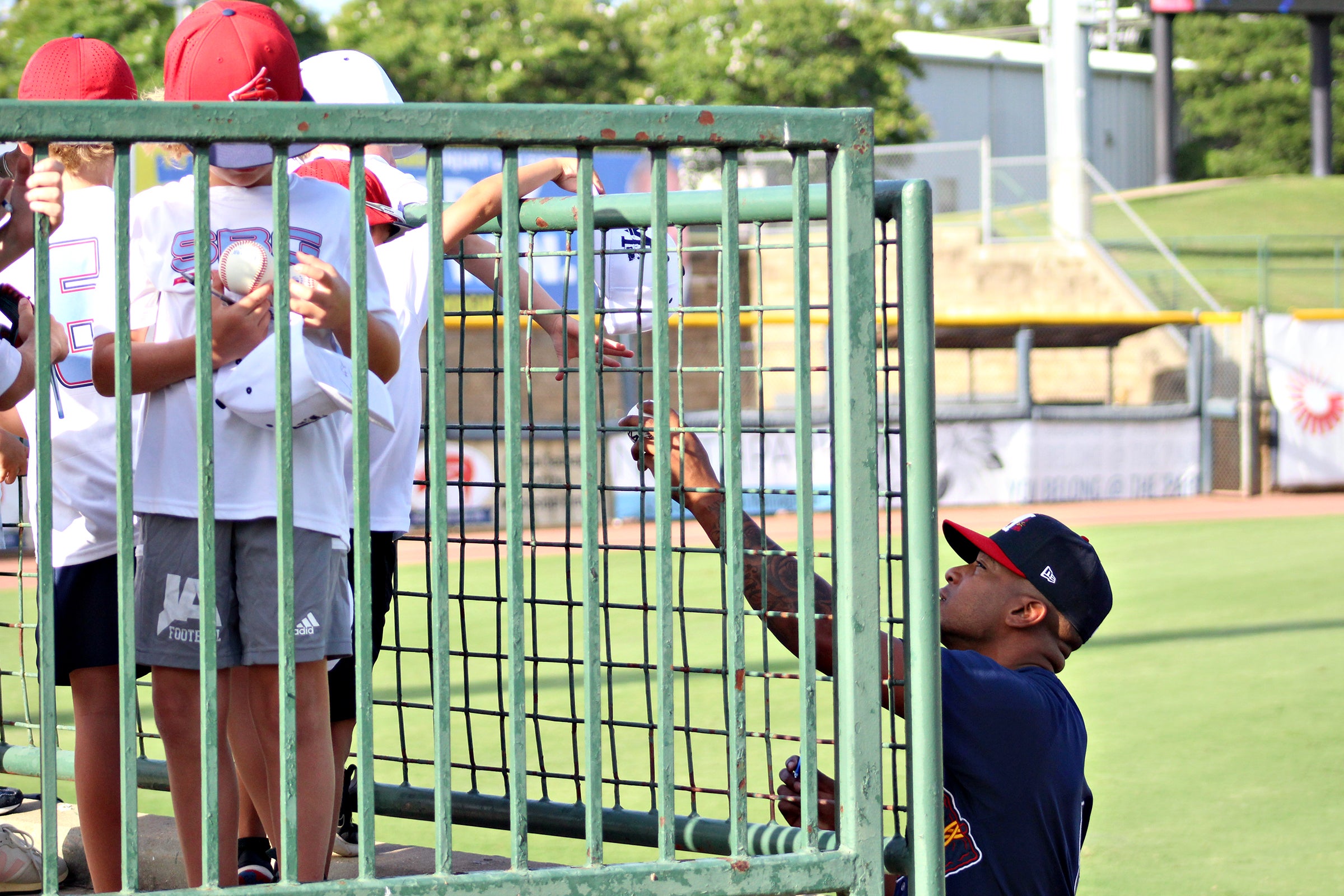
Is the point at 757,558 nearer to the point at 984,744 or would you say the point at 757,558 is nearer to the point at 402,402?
the point at 984,744

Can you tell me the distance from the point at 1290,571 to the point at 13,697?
24.4ft

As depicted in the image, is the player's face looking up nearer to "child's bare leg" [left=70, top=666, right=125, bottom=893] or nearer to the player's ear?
the player's ear

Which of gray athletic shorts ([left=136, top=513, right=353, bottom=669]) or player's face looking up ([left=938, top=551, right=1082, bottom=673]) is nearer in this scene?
gray athletic shorts ([left=136, top=513, right=353, bottom=669])

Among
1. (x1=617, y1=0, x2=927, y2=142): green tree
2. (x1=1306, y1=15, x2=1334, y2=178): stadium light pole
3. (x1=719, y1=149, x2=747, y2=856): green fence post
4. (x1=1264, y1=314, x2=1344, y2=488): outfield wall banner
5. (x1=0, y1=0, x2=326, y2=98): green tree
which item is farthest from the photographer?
(x1=1306, y1=15, x2=1334, y2=178): stadium light pole

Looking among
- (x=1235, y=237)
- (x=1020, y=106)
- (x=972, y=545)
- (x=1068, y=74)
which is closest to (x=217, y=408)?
(x=972, y=545)

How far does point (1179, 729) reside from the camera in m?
4.96

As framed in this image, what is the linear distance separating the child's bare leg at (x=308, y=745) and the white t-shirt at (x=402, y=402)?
566 mm

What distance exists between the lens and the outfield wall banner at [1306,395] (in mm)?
14734

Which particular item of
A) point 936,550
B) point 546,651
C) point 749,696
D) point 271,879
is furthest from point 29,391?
point 546,651

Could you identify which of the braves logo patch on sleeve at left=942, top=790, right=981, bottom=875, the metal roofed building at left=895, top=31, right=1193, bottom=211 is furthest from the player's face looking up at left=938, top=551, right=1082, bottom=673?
the metal roofed building at left=895, top=31, right=1193, bottom=211

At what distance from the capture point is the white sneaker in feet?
9.57

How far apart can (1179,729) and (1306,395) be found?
11.1m

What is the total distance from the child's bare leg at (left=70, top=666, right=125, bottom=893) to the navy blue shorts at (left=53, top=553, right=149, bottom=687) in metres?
0.03

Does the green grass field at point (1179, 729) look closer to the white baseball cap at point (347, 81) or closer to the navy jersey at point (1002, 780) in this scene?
the navy jersey at point (1002, 780)
